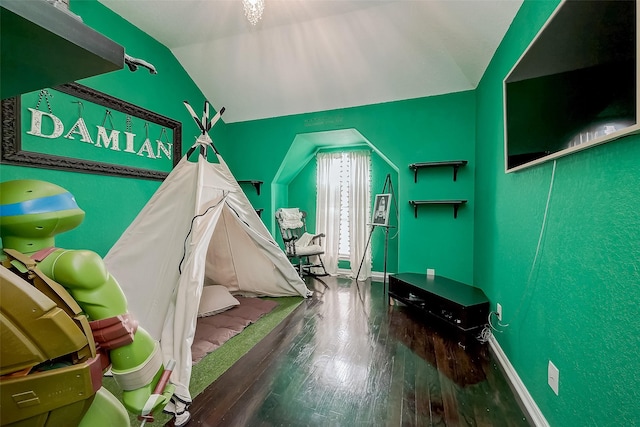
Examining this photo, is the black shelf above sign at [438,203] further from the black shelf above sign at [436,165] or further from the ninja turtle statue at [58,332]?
the ninja turtle statue at [58,332]

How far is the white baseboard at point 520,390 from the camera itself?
1.32 meters

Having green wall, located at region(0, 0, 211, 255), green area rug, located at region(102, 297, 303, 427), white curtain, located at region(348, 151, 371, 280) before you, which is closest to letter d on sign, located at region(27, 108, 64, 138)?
green wall, located at region(0, 0, 211, 255)

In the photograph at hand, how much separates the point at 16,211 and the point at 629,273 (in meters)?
1.83

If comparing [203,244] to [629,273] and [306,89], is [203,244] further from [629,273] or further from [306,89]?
[306,89]

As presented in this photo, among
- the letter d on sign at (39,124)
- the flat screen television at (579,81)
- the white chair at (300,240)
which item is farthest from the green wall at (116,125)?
the flat screen television at (579,81)

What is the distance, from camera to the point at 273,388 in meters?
1.60

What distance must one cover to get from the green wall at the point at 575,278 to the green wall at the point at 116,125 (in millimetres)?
3481

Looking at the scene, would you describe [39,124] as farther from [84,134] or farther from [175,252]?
[175,252]

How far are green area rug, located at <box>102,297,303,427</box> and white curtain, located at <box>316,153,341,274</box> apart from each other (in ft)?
5.42

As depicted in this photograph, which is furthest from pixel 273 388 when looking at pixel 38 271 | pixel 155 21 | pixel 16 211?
pixel 155 21

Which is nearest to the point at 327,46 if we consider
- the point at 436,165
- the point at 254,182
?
the point at 436,165

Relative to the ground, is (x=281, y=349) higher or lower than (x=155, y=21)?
lower

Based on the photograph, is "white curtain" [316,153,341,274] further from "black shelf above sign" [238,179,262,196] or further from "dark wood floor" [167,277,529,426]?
"dark wood floor" [167,277,529,426]

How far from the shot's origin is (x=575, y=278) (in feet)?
3.61
